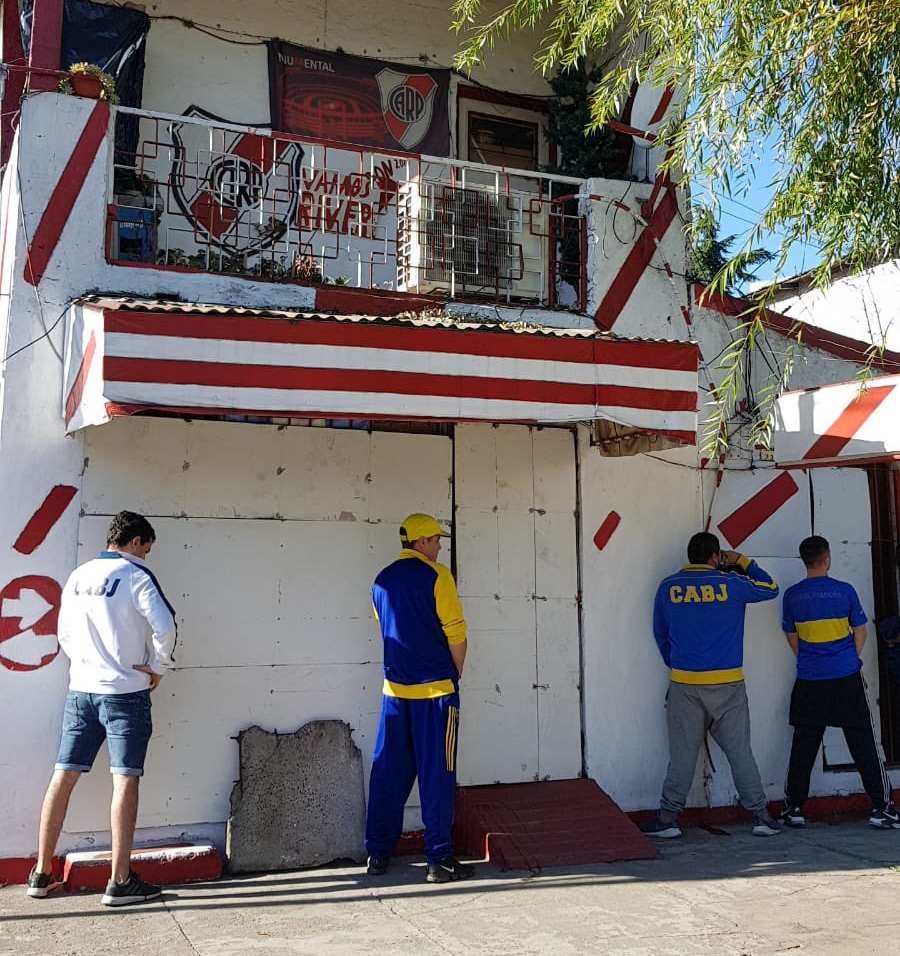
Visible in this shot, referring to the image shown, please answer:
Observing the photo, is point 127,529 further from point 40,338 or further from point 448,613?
point 448,613

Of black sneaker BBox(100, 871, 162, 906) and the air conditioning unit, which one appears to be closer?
black sneaker BBox(100, 871, 162, 906)

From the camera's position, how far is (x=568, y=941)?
16.9ft

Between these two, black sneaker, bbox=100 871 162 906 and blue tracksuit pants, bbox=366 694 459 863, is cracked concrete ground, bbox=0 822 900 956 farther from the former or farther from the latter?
blue tracksuit pants, bbox=366 694 459 863

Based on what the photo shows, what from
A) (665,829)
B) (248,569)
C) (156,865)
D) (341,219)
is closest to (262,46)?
(341,219)

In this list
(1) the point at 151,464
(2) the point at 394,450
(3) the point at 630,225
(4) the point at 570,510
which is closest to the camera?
(1) the point at 151,464

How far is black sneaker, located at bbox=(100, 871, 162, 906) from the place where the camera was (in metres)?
5.57

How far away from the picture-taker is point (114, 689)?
18.8 ft

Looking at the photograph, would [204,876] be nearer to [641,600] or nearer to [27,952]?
[27,952]

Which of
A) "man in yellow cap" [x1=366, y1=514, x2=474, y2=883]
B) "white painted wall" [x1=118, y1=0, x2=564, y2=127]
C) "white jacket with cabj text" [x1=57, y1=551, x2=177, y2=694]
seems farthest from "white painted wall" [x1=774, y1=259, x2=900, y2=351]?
"white jacket with cabj text" [x1=57, y1=551, x2=177, y2=694]

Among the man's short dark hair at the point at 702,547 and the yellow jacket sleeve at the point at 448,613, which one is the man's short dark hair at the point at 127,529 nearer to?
the yellow jacket sleeve at the point at 448,613

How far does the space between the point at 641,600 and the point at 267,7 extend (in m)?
5.45

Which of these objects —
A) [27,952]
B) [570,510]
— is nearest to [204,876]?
[27,952]

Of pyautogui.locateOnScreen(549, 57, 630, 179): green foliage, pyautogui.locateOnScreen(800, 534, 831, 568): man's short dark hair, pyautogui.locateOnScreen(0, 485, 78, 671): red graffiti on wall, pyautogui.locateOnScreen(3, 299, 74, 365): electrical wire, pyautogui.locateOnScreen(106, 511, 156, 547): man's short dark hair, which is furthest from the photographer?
pyautogui.locateOnScreen(549, 57, 630, 179): green foliage

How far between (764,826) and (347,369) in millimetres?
4292
